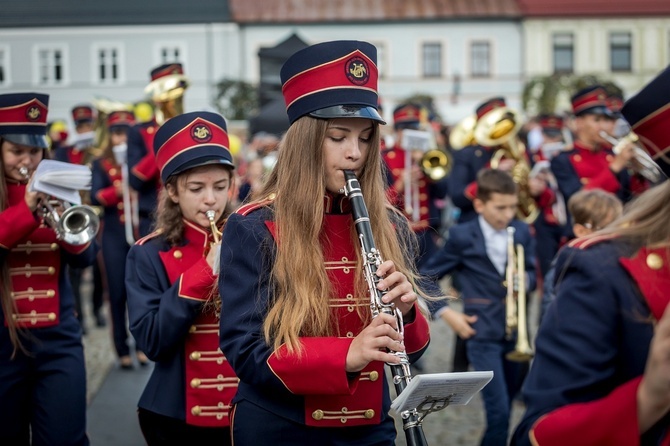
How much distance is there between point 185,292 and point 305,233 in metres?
0.90

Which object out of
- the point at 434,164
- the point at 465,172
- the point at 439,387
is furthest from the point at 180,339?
the point at 434,164

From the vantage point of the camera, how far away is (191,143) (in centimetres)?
443

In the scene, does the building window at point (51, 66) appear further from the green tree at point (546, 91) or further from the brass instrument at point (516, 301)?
the brass instrument at point (516, 301)

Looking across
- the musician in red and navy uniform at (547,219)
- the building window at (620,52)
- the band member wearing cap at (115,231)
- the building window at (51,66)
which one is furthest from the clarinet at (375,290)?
the building window at (620,52)

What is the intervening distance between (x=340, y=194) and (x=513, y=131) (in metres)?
6.90

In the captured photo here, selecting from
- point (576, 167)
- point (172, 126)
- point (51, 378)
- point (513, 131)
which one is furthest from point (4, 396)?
point (513, 131)

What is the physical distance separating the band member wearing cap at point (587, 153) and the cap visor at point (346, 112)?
5.88 m

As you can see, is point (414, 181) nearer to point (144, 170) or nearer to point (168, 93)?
point (144, 170)

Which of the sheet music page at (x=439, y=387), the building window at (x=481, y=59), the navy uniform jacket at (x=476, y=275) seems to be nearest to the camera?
the sheet music page at (x=439, y=387)

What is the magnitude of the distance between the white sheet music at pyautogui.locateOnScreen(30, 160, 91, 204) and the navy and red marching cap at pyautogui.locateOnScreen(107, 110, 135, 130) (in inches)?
224

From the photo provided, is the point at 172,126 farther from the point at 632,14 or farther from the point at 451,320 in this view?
the point at 632,14

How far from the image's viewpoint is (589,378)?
2.21m

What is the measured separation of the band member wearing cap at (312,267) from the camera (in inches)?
121

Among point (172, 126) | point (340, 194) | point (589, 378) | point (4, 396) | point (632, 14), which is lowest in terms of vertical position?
point (4, 396)
